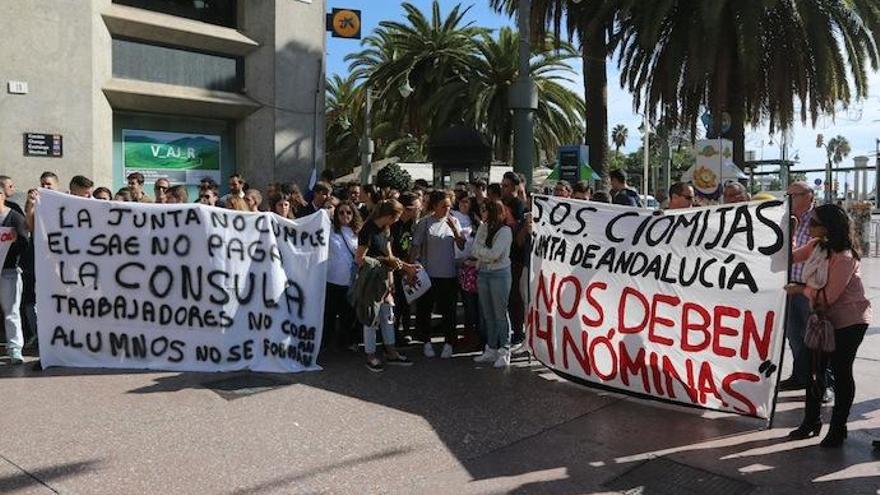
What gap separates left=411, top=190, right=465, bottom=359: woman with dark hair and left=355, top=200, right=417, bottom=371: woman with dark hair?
1.37 feet

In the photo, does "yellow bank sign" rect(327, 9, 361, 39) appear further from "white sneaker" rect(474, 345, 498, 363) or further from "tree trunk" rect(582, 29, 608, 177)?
"white sneaker" rect(474, 345, 498, 363)

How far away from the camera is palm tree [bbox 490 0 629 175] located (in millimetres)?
17531

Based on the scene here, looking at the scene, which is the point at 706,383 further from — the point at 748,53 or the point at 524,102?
the point at 748,53

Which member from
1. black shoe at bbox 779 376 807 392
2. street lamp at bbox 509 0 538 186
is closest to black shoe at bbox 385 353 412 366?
black shoe at bbox 779 376 807 392

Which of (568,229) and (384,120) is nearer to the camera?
(568,229)

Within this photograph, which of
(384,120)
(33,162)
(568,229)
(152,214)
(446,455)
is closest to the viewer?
(446,455)

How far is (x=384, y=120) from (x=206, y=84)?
15952 millimetres

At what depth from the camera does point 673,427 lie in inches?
206

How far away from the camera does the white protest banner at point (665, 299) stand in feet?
16.8

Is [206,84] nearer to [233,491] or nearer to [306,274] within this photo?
[306,274]

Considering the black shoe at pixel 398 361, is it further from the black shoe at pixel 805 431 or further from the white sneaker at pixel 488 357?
the black shoe at pixel 805 431

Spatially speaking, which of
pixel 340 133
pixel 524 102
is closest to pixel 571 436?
pixel 524 102

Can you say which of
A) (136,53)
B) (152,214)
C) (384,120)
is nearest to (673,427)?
(152,214)

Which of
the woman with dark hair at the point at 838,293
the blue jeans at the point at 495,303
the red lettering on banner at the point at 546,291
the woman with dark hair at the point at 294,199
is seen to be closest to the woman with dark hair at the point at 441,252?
the blue jeans at the point at 495,303
